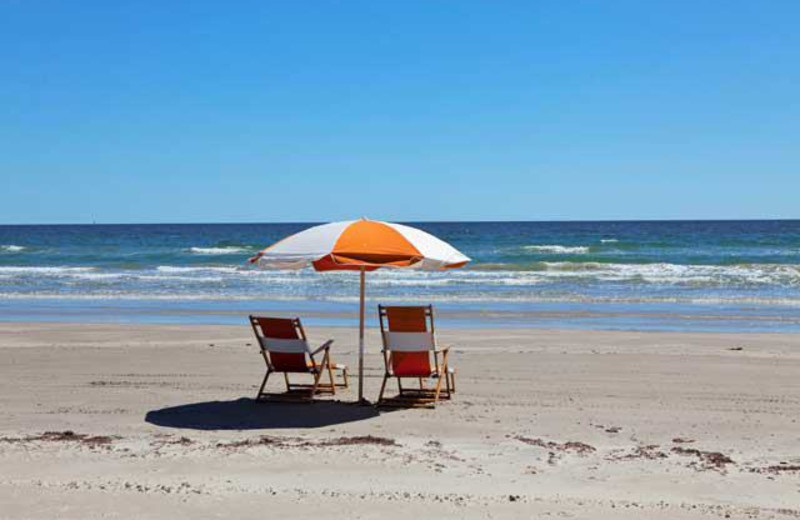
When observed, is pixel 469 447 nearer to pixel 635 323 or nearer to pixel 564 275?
pixel 635 323

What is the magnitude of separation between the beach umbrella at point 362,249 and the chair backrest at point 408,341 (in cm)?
45

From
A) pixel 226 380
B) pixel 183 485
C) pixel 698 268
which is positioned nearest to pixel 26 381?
pixel 226 380

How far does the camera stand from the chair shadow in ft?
23.8

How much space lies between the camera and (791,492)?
17.3 ft

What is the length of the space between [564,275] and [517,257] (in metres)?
13.2

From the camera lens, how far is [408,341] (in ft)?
26.5

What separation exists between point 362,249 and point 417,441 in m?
1.65

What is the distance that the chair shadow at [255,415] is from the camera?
7.26 meters

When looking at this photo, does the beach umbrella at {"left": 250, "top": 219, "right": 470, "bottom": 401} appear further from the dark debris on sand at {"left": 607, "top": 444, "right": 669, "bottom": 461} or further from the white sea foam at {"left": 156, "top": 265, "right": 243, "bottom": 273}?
the white sea foam at {"left": 156, "top": 265, "right": 243, "bottom": 273}

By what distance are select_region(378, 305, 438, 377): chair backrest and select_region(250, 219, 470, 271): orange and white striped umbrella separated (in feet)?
1.54

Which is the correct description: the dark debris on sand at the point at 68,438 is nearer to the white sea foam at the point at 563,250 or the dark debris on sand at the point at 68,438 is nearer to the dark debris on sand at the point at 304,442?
the dark debris on sand at the point at 304,442

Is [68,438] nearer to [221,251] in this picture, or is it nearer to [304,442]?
[304,442]

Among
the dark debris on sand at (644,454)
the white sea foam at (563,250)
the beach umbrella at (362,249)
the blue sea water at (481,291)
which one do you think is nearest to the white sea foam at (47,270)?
the blue sea water at (481,291)

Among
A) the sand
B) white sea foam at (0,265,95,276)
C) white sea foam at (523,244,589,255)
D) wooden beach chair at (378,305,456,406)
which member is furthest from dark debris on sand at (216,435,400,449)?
white sea foam at (523,244,589,255)
